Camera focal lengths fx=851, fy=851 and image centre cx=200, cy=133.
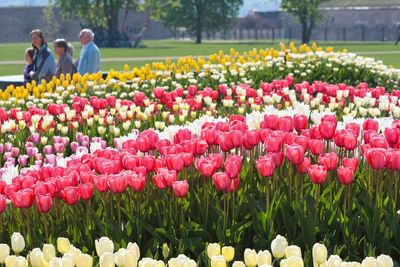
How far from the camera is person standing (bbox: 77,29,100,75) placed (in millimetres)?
14516

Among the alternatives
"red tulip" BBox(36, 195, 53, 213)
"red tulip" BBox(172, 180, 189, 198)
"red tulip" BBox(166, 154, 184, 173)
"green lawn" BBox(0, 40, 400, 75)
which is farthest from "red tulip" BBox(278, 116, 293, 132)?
"green lawn" BBox(0, 40, 400, 75)

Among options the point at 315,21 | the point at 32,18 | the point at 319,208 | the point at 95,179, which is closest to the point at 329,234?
the point at 319,208

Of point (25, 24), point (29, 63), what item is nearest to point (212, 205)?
point (29, 63)

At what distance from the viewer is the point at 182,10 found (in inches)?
3268

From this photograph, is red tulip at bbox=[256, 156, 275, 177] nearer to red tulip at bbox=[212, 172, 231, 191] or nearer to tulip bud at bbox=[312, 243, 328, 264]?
red tulip at bbox=[212, 172, 231, 191]

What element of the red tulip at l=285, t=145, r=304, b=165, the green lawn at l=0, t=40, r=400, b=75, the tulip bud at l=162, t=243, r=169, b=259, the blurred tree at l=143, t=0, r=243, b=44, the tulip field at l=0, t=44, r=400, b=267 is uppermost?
the red tulip at l=285, t=145, r=304, b=165

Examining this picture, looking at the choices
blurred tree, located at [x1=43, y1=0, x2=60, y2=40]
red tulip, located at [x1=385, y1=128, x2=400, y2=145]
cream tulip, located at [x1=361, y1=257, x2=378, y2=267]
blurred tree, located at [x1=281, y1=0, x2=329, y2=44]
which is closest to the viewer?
cream tulip, located at [x1=361, y1=257, x2=378, y2=267]

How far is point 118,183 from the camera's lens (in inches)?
182

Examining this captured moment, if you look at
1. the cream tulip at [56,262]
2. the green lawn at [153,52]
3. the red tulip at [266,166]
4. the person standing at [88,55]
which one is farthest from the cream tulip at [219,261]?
the green lawn at [153,52]

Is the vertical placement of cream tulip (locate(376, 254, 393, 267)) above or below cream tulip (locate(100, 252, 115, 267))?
below

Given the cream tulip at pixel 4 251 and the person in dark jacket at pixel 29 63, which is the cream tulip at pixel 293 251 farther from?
the person in dark jacket at pixel 29 63

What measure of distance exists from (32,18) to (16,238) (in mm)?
98370

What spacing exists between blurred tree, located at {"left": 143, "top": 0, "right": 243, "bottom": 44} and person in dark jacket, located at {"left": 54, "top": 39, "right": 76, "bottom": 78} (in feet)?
221

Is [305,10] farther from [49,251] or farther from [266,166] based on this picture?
[49,251]
